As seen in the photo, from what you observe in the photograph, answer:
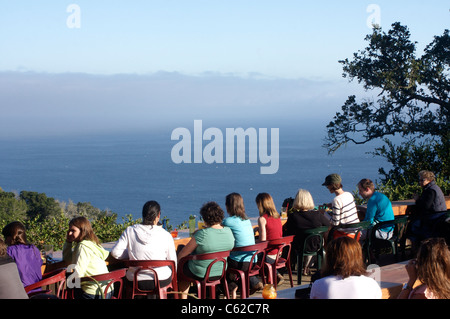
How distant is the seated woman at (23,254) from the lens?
12.8 feet

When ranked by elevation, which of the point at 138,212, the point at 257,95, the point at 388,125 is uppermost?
the point at 257,95

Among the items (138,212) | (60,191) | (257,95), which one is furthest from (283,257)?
(257,95)

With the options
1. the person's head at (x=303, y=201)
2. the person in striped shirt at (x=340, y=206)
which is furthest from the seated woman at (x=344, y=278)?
the person in striped shirt at (x=340, y=206)

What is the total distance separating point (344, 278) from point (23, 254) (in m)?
2.38

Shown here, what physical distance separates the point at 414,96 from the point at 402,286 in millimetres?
16053

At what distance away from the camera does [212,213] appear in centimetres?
457

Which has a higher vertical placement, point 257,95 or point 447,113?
point 257,95

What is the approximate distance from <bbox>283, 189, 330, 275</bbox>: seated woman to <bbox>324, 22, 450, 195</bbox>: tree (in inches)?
495

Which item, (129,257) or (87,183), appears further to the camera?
(87,183)

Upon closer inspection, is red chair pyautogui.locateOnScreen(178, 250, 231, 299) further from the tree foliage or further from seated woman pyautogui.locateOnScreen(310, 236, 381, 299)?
the tree foliage
